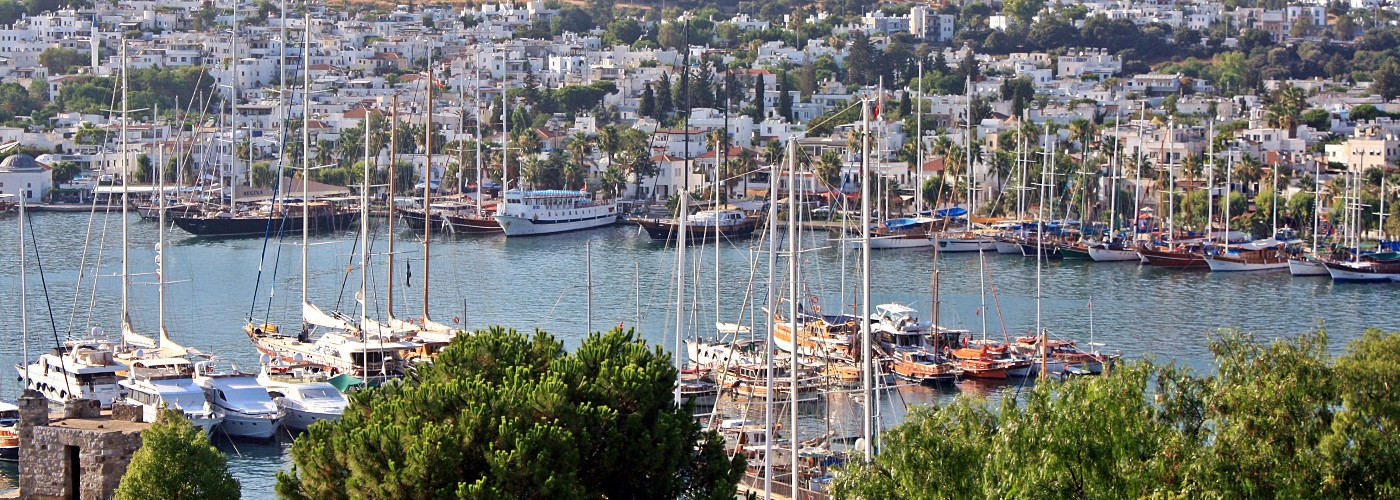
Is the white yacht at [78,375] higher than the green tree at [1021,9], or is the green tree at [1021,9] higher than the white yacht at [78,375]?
the green tree at [1021,9]

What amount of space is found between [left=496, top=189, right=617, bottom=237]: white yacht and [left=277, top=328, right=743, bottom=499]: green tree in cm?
3307

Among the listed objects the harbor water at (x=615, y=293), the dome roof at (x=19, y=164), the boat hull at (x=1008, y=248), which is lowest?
the harbor water at (x=615, y=293)

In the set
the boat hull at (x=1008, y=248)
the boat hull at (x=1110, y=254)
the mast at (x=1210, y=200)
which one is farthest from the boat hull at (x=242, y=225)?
the mast at (x=1210, y=200)

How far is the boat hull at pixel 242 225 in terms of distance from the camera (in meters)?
47.7

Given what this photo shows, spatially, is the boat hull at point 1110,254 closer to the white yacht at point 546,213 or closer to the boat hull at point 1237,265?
the boat hull at point 1237,265

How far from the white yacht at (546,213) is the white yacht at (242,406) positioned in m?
25.4

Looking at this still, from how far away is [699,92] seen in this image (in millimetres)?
68750

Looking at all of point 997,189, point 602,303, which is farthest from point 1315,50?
point 602,303

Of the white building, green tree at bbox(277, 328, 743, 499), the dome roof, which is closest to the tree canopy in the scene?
green tree at bbox(277, 328, 743, 499)

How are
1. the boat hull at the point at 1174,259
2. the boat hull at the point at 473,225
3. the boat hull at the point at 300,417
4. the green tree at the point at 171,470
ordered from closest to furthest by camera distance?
the green tree at the point at 171,470, the boat hull at the point at 300,417, the boat hull at the point at 1174,259, the boat hull at the point at 473,225

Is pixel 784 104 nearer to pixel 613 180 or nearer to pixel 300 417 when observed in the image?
pixel 613 180

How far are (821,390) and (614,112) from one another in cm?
5048

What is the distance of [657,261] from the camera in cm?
4197

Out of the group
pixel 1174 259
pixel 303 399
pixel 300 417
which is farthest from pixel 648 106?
pixel 300 417
